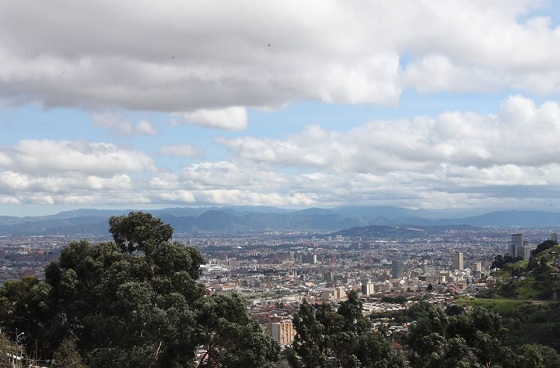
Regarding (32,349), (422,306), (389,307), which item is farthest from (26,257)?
(32,349)

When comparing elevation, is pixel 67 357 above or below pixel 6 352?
below

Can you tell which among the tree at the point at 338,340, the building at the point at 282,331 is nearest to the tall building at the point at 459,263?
the building at the point at 282,331

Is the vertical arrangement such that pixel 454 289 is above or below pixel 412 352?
below

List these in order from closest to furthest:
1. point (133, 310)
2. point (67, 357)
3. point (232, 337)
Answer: point (232, 337)
point (133, 310)
point (67, 357)

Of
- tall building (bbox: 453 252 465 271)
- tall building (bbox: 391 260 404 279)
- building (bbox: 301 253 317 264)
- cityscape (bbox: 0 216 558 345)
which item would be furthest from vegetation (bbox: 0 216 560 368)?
building (bbox: 301 253 317 264)

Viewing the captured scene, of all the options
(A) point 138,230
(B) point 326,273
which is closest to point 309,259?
(B) point 326,273

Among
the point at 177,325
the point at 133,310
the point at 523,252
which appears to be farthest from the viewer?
the point at 523,252

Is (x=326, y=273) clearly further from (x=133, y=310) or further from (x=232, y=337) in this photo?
(x=232, y=337)

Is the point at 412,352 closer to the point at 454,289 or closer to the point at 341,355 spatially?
the point at 341,355

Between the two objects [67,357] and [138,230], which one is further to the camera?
[138,230]
